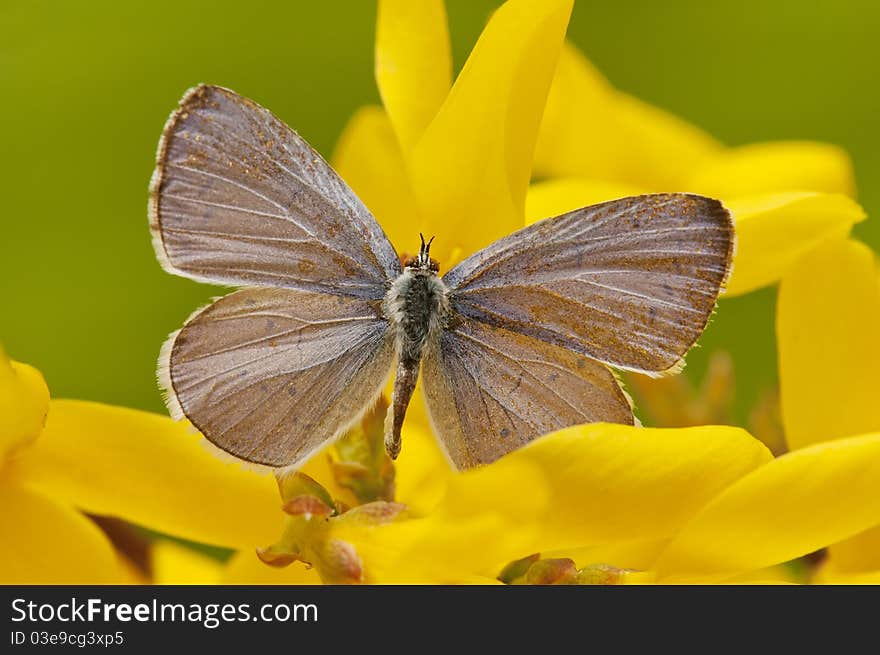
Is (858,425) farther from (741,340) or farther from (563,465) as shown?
(741,340)

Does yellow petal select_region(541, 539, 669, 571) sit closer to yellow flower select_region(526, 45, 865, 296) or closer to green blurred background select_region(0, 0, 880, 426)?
yellow flower select_region(526, 45, 865, 296)


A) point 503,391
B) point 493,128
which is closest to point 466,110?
point 493,128

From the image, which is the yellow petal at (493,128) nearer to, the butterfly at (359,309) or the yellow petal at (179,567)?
the butterfly at (359,309)

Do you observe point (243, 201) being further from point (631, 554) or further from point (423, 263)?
point (631, 554)

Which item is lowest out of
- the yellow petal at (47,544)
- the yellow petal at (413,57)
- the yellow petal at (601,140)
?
the yellow petal at (47,544)

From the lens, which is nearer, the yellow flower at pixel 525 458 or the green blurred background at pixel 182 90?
the yellow flower at pixel 525 458

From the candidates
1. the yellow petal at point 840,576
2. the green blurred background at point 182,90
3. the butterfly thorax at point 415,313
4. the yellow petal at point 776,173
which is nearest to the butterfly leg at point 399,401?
the butterfly thorax at point 415,313
